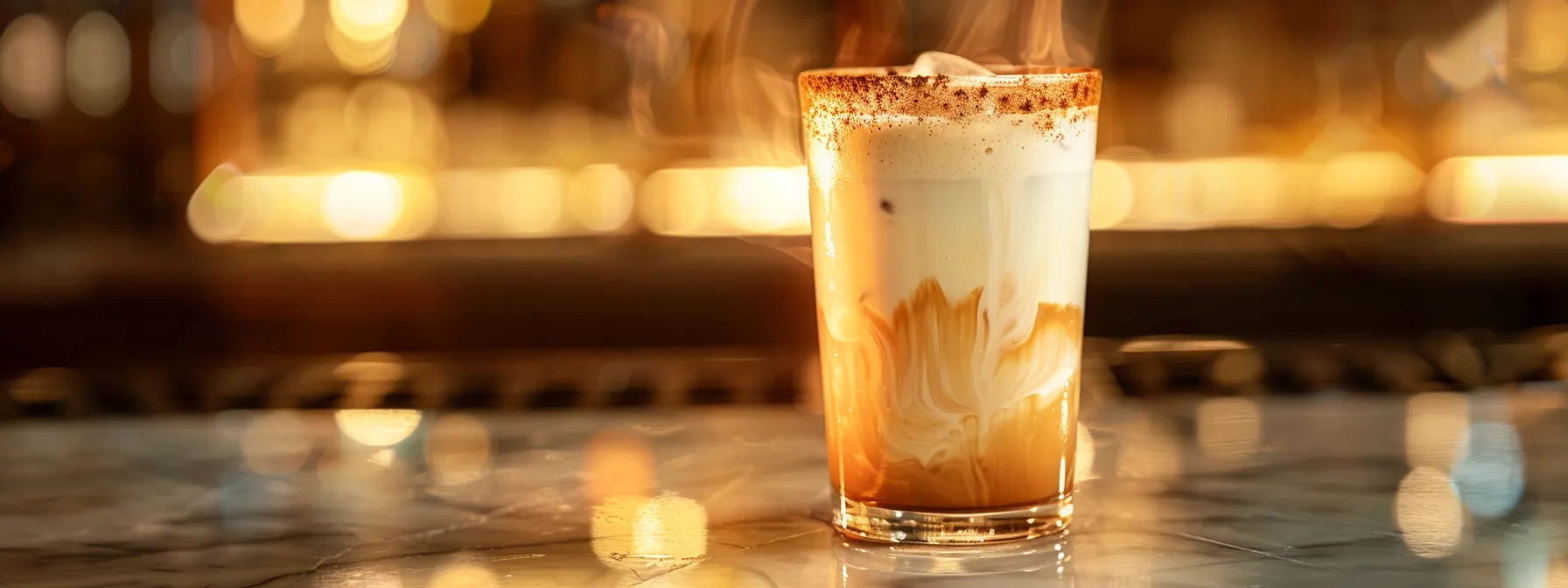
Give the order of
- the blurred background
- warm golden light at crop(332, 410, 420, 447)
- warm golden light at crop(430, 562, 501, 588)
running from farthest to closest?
the blurred background, warm golden light at crop(332, 410, 420, 447), warm golden light at crop(430, 562, 501, 588)

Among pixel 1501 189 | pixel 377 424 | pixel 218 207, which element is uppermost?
pixel 218 207

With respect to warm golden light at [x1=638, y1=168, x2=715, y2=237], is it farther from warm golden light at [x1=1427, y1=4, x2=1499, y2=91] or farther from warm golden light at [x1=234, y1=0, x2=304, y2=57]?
warm golden light at [x1=1427, y1=4, x2=1499, y2=91]

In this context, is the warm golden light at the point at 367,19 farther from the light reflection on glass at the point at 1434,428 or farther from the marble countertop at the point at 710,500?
the light reflection on glass at the point at 1434,428

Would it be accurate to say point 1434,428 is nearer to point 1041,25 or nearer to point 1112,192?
point 1041,25

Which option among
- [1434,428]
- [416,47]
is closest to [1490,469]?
[1434,428]

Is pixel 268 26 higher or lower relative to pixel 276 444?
higher

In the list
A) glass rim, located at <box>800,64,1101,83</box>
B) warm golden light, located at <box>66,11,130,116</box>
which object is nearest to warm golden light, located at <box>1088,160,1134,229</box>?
warm golden light, located at <box>66,11,130,116</box>

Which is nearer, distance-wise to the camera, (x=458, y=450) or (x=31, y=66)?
(x=458, y=450)

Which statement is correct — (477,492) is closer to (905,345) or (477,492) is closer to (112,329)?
(905,345)
